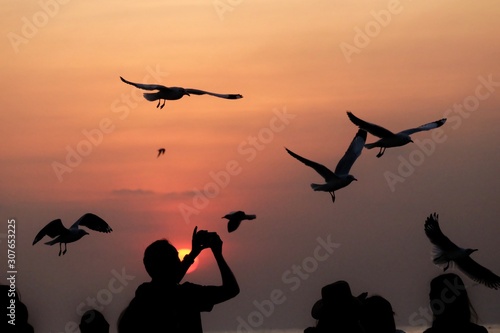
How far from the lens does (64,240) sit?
38.9 feet

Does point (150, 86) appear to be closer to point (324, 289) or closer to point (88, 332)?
point (88, 332)

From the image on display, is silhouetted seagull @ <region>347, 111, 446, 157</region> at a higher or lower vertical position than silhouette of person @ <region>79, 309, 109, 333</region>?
higher

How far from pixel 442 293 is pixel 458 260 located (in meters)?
3.80

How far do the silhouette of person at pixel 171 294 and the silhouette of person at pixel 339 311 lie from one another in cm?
106

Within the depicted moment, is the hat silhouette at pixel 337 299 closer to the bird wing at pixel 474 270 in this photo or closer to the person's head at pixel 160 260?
the person's head at pixel 160 260

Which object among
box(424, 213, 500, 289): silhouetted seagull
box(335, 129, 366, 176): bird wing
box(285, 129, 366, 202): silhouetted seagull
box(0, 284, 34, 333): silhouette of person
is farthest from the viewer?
box(335, 129, 366, 176): bird wing

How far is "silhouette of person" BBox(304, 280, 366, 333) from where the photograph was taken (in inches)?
242

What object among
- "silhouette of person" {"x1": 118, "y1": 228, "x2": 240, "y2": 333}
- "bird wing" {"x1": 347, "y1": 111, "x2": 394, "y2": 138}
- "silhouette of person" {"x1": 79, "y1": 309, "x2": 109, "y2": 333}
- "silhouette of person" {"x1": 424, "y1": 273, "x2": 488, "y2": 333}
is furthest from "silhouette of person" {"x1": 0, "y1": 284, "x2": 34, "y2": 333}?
"bird wing" {"x1": 347, "y1": 111, "x2": 394, "y2": 138}

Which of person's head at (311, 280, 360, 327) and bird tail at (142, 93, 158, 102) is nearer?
person's head at (311, 280, 360, 327)

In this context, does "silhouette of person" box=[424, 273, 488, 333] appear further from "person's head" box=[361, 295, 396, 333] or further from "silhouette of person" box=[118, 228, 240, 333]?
"silhouette of person" box=[118, 228, 240, 333]

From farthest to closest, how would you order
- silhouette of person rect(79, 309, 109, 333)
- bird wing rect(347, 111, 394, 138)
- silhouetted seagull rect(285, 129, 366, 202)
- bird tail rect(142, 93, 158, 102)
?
silhouetted seagull rect(285, 129, 366, 202), bird tail rect(142, 93, 158, 102), bird wing rect(347, 111, 394, 138), silhouette of person rect(79, 309, 109, 333)

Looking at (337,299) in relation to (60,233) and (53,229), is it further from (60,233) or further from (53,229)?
(60,233)

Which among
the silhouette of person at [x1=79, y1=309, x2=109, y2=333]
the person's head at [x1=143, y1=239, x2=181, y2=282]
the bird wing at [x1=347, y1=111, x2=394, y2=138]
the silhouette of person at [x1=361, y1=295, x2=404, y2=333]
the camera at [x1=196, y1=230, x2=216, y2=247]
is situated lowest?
the silhouette of person at [x1=361, y1=295, x2=404, y2=333]

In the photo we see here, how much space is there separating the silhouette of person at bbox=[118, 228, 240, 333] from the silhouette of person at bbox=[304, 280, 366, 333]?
3.47ft
